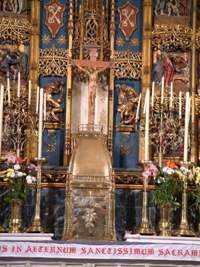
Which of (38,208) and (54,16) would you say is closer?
(38,208)

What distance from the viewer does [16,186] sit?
1509 centimetres

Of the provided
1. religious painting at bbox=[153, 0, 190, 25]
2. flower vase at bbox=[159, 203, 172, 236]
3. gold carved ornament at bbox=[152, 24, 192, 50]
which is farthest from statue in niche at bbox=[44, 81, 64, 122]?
flower vase at bbox=[159, 203, 172, 236]

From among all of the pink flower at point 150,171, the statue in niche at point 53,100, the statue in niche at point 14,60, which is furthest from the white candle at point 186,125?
the statue in niche at point 14,60

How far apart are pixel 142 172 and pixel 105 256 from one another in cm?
318

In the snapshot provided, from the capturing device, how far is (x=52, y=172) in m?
16.3

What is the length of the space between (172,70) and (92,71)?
5.62 ft

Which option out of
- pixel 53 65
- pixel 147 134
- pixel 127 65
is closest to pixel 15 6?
pixel 53 65

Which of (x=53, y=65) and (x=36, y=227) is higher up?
(x=53, y=65)

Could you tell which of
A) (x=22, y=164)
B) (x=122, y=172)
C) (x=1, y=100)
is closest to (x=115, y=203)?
(x=122, y=172)

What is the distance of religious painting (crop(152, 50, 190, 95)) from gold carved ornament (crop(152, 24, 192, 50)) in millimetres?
175

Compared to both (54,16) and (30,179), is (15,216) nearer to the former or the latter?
(30,179)

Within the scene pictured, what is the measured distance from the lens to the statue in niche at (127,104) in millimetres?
16922

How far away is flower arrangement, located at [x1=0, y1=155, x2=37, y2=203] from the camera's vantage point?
593 inches

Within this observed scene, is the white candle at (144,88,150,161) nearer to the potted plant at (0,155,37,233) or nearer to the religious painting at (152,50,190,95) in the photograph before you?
the religious painting at (152,50,190,95)
